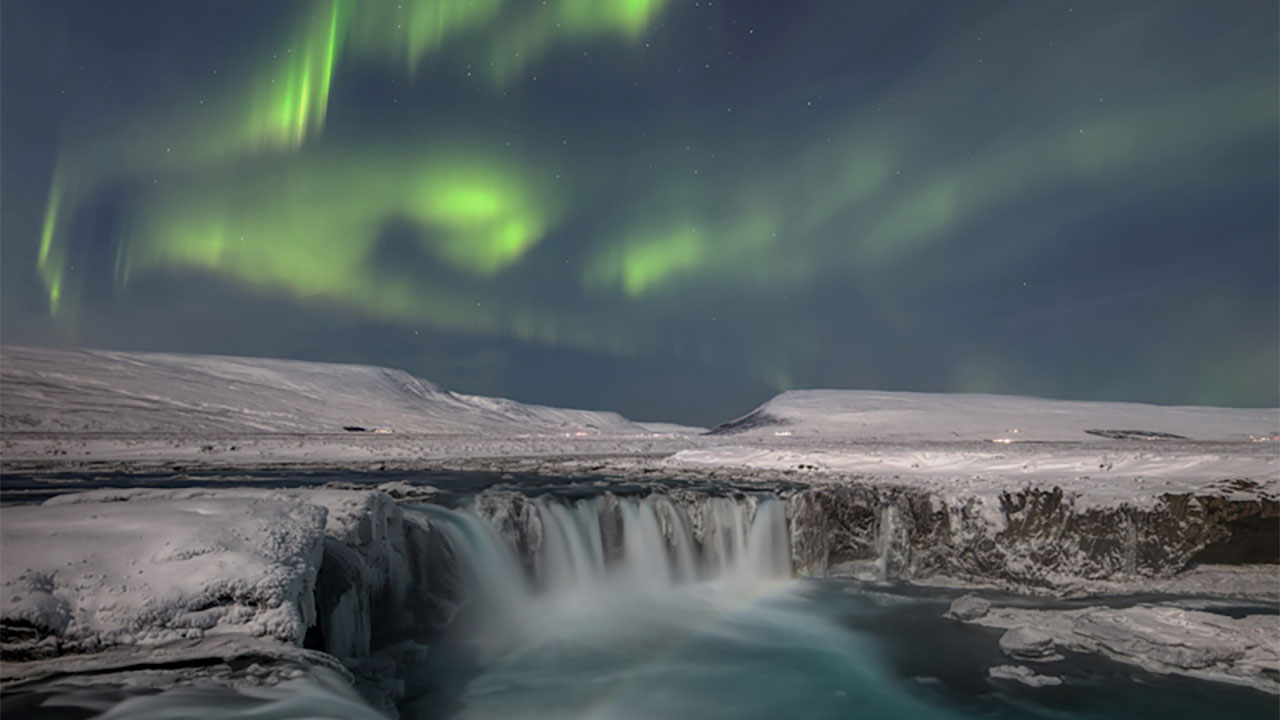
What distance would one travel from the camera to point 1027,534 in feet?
45.6

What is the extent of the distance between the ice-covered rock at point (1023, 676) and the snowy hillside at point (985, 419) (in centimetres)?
7633

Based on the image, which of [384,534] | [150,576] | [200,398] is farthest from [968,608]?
[200,398]

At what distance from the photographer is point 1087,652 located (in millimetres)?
9836

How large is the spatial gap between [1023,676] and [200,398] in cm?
13138

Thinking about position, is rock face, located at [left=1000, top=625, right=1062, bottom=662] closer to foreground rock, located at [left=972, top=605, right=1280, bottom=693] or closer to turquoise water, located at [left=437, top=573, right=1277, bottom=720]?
foreground rock, located at [left=972, top=605, right=1280, bottom=693]

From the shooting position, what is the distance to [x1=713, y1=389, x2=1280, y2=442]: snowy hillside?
90.2 meters

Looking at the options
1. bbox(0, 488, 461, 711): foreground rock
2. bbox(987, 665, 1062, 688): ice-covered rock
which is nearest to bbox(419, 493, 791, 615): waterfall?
bbox(0, 488, 461, 711): foreground rock

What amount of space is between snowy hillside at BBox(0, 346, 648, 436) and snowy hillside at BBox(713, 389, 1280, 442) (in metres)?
60.4

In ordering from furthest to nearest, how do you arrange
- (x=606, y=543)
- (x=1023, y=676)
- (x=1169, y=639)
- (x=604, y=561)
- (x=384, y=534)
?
(x=606, y=543) < (x=604, y=561) < (x=384, y=534) < (x=1169, y=639) < (x=1023, y=676)

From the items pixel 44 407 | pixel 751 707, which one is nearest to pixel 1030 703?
pixel 751 707

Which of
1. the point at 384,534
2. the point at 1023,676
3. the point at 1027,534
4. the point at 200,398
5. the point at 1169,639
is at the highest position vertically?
the point at 200,398

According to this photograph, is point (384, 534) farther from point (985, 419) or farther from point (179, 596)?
point (985, 419)

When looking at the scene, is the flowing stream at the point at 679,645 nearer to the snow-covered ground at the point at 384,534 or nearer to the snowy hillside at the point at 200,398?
the snow-covered ground at the point at 384,534

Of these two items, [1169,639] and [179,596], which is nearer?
[179,596]
